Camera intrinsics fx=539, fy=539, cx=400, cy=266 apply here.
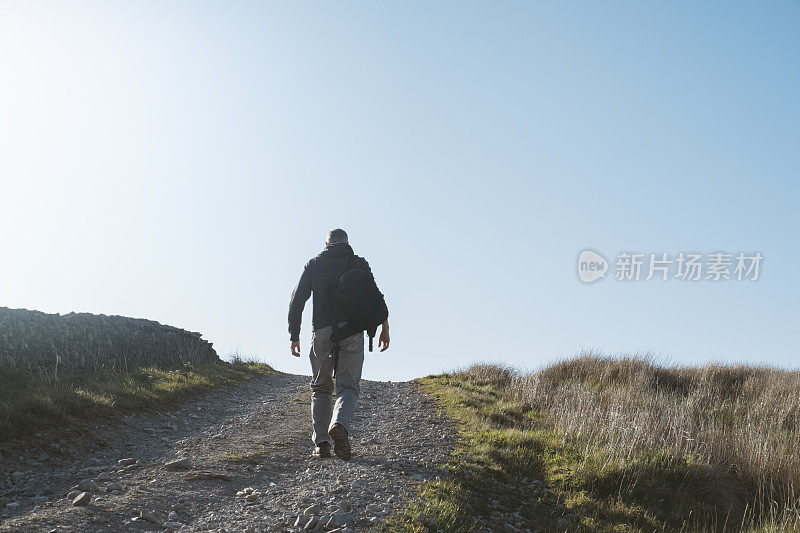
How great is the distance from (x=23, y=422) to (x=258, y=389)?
8498mm

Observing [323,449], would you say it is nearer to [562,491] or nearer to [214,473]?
[214,473]

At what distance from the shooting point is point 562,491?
7172 millimetres

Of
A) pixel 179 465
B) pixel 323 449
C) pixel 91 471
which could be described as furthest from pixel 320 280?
pixel 91 471

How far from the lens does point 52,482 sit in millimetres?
6551

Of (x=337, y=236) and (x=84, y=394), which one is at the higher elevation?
(x=337, y=236)

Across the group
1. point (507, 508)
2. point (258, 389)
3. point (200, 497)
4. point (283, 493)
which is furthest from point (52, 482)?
point (258, 389)

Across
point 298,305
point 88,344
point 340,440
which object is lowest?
point 340,440

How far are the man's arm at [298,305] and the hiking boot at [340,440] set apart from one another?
3.97 feet

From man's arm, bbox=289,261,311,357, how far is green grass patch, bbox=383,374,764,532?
2.55m

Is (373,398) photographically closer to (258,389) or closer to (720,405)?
(258,389)

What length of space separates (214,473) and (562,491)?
4.52 m

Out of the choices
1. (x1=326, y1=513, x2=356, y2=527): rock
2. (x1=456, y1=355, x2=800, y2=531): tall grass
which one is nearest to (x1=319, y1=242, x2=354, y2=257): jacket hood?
(x1=326, y1=513, x2=356, y2=527): rock

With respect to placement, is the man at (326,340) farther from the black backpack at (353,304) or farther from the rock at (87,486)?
the rock at (87,486)

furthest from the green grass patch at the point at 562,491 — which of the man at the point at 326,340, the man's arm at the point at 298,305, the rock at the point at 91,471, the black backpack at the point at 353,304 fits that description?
the rock at the point at 91,471
